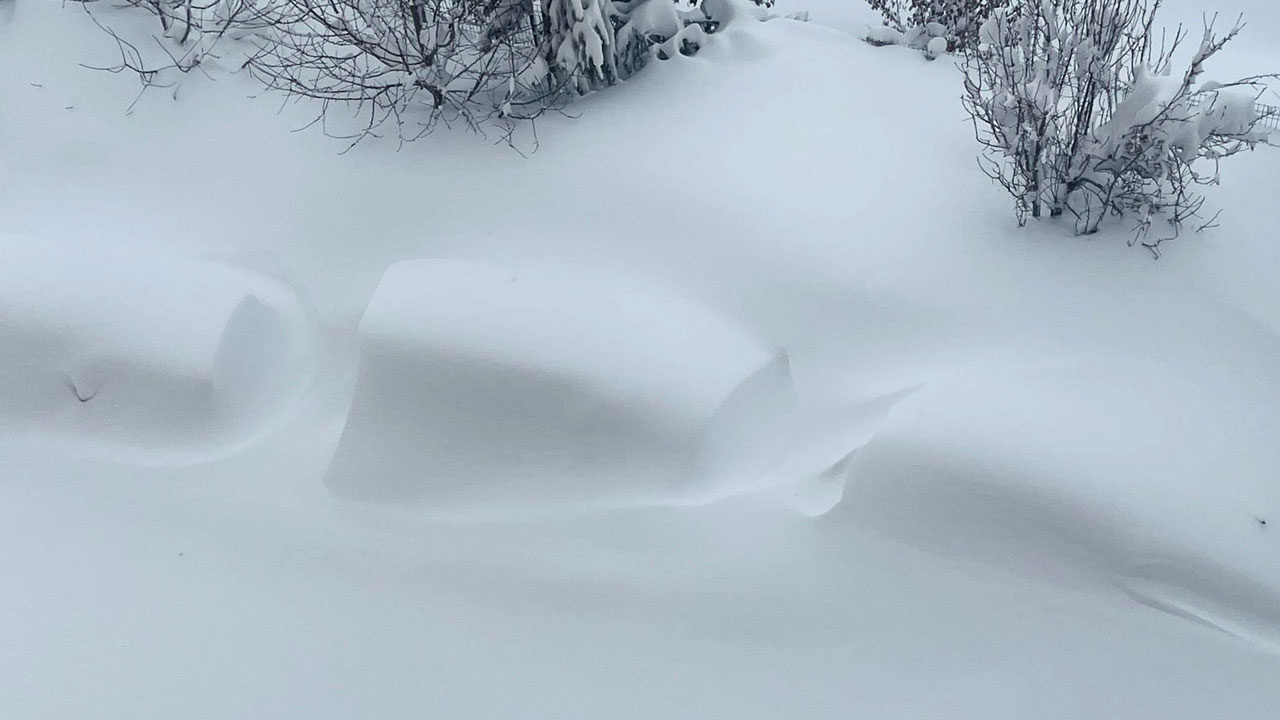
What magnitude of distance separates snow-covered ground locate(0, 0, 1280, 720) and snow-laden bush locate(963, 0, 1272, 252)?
0.59 ft

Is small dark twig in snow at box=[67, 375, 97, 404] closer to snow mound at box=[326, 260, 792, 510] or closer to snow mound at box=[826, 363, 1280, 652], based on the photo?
snow mound at box=[326, 260, 792, 510]

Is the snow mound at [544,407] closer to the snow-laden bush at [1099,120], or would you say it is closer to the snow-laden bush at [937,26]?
the snow-laden bush at [1099,120]

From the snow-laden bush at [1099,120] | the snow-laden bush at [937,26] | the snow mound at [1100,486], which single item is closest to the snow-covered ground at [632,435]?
the snow mound at [1100,486]

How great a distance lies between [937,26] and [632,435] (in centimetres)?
299

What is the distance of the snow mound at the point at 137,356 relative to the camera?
3207mm

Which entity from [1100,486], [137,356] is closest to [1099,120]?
[1100,486]

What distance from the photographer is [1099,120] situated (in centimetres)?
371

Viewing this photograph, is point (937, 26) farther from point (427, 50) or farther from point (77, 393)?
point (77, 393)

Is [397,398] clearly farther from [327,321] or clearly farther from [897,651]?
[897,651]

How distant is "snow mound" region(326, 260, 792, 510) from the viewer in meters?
2.92

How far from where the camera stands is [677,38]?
441 cm

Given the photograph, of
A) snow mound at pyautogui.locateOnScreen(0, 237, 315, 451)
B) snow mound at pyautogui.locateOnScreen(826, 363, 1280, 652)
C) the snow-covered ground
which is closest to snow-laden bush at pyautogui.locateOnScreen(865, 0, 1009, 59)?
the snow-covered ground

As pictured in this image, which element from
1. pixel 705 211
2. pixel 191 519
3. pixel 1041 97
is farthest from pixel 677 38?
pixel 191 519

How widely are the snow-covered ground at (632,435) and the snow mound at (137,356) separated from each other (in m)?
0.01
